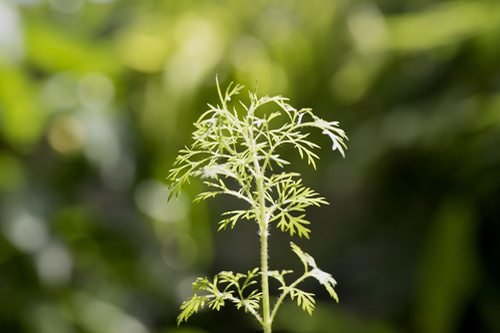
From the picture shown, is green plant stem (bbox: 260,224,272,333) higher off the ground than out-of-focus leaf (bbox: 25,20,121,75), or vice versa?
out-of-focus leaf (bbox: 25,20,121,75)

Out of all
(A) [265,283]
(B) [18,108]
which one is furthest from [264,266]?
(B) [18,108]

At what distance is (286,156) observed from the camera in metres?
1.16

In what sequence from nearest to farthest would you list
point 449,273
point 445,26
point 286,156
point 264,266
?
point 264,266 → point 449,273 → point 445,26 → point 286,156

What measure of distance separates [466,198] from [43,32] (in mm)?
1089

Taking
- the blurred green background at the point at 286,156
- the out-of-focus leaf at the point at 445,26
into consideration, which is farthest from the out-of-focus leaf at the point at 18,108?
the out-of-focus leaf at the point at 445,26

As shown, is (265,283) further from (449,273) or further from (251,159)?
(449,273)

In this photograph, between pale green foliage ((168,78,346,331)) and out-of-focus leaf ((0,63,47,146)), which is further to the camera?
out-of-focus leaf ((0,63,47,146))

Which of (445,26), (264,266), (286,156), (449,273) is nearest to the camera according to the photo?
(264,266)

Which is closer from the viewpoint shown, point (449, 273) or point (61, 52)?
point (449, 273)

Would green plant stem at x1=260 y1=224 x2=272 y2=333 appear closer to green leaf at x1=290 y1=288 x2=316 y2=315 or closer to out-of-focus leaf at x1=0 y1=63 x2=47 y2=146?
green leaf at x1=290 y1=288 x2=316 y2=315

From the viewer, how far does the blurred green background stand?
89 cm

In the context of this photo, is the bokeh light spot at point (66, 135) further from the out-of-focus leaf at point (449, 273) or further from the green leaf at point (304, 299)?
the green leaf at point (304, 299)

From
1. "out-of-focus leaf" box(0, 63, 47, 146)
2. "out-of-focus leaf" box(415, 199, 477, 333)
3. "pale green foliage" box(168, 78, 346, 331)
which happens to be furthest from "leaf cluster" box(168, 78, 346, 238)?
"out-of-focus leaf" box(0, 63, 47, 146)

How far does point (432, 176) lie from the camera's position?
1001mm
